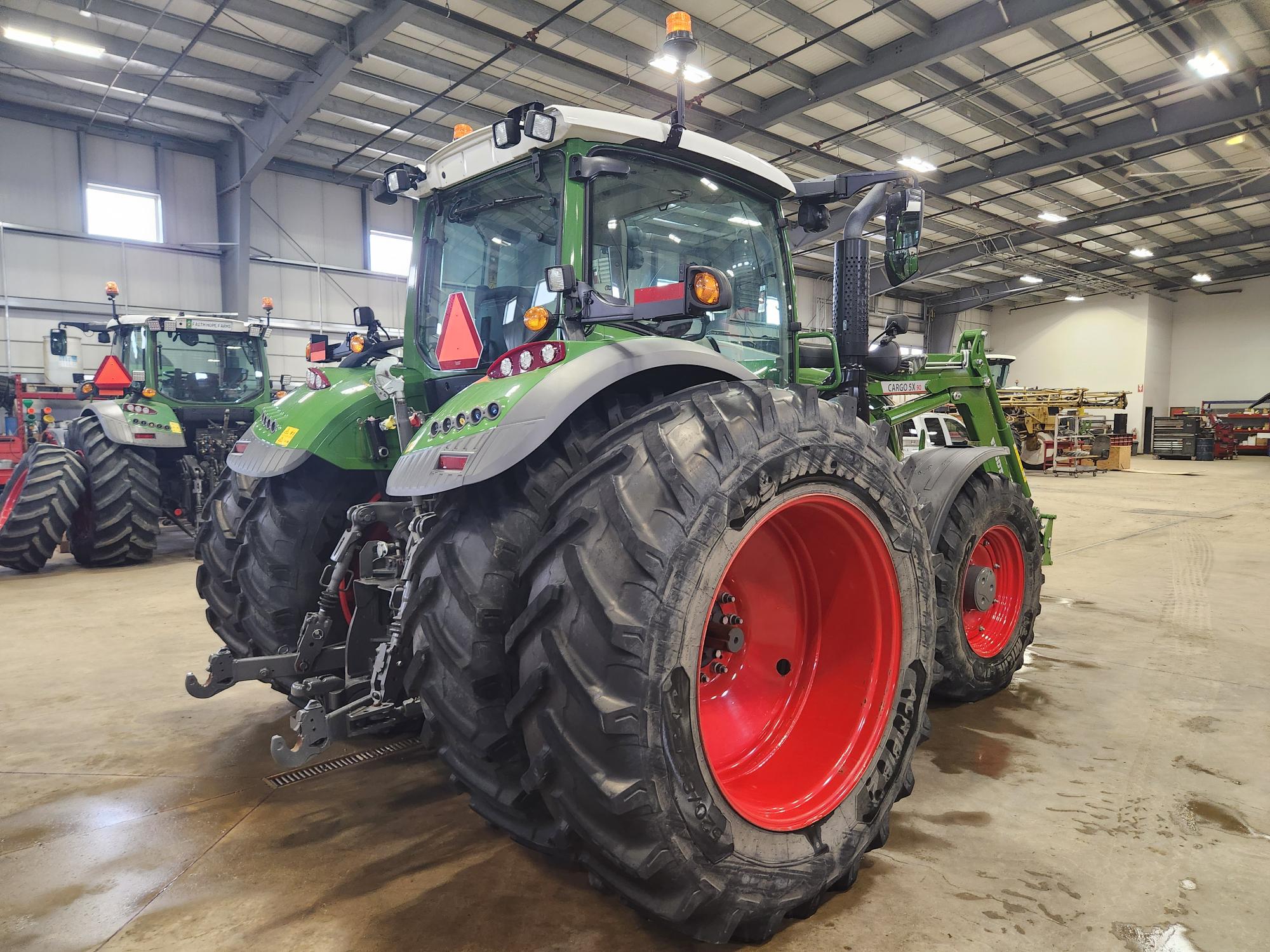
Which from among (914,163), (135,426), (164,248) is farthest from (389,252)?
(914,163)

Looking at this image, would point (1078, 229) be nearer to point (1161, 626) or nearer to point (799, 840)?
point (1161, 626)

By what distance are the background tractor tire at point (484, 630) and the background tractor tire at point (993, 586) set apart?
6.81ft

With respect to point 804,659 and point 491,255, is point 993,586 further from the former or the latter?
point 491,255

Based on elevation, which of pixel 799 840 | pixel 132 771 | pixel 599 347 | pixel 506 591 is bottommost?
pixel 132 771

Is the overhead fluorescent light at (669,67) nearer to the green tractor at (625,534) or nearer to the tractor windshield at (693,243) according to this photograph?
the green tractor at (625,534)

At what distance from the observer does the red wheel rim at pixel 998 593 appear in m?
3.79

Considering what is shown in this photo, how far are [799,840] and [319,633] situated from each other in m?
1.67

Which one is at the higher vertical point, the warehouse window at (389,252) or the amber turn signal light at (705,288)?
the warehouse window at (389,252)

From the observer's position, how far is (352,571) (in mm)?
2732

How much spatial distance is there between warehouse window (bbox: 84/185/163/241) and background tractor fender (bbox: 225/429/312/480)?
12239mm

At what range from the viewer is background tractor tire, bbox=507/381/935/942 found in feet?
5.21

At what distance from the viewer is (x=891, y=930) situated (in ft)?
6.38

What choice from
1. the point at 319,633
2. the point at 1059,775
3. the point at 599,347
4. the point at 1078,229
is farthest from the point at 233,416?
the point at 1078,229

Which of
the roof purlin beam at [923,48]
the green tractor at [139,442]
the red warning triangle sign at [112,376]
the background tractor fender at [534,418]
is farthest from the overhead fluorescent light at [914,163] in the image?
the background tractor fender at [534,418]
